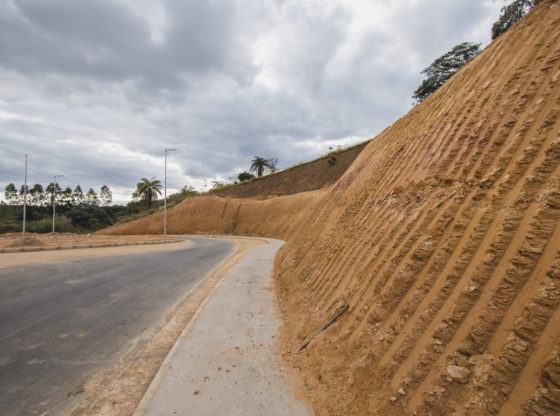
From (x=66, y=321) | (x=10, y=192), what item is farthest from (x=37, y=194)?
(x=66, y=321)

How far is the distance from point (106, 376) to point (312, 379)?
216 cm

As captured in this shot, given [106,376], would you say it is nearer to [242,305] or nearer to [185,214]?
[242,305]

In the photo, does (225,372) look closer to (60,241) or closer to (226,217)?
(60,241)

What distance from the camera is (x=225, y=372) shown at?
2.78m

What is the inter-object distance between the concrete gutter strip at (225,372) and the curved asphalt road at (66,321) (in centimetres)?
83

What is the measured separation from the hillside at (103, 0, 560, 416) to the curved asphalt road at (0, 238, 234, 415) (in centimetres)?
231

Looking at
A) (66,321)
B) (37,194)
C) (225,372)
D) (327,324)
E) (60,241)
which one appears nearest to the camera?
(225,372)

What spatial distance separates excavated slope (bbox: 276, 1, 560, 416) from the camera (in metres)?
1.67

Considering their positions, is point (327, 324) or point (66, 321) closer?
point (327, 324)

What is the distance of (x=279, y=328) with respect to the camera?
3904 millimetres

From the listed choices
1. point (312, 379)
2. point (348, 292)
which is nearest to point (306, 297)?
point (348, 292)

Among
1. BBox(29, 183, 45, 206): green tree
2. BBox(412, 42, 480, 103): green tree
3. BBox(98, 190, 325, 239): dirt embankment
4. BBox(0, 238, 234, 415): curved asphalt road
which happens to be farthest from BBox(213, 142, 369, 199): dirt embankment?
BBox(29, 183, 45, 206): green tree

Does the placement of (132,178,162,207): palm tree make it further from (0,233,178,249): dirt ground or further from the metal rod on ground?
the metal rod on ground

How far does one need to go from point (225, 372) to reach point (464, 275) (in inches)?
99.0
